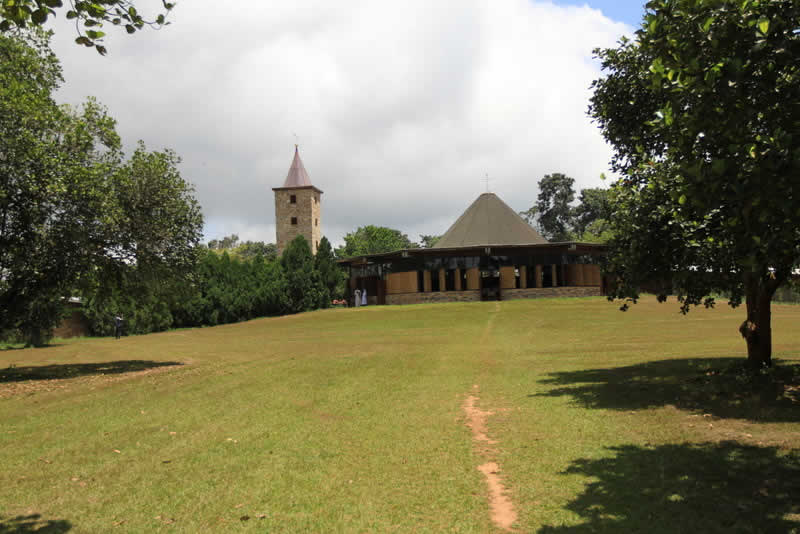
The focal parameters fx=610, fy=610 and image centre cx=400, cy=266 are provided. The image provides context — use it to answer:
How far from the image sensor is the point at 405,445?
817cm

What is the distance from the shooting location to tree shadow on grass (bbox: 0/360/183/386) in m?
17.5

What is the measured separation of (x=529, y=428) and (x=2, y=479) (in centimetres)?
685

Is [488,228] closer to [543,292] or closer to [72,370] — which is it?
[543,292]

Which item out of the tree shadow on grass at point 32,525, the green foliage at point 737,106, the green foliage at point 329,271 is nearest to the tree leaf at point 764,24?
the green foliage at point 737,106

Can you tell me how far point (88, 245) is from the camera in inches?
668

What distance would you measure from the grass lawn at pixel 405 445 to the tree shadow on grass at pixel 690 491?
0.03 meters

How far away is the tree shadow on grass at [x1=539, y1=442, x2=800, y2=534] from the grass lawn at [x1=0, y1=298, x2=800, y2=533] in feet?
0.09

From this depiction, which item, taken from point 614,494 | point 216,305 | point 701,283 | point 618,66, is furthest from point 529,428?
point 216,305

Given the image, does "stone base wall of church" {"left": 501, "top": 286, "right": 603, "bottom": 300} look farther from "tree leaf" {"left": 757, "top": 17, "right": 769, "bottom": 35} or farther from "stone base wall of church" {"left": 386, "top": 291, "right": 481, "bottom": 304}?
"tree leaf" {"left": 757, "top": 17, "right": 769, "bottom": 35}

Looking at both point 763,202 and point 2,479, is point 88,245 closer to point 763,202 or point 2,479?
point 2,479

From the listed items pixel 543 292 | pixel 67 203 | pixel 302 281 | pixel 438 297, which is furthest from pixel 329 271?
pixel 67 203

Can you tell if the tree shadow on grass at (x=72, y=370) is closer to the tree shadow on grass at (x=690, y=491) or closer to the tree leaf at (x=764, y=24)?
the tree shadow on grass at (x=690, y=491)

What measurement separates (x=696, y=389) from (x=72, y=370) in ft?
57.4

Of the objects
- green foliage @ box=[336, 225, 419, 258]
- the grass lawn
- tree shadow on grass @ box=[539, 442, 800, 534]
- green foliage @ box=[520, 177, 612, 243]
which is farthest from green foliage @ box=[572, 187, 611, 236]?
tree shadow on grass @ box=[539, 442, 800, 534]
